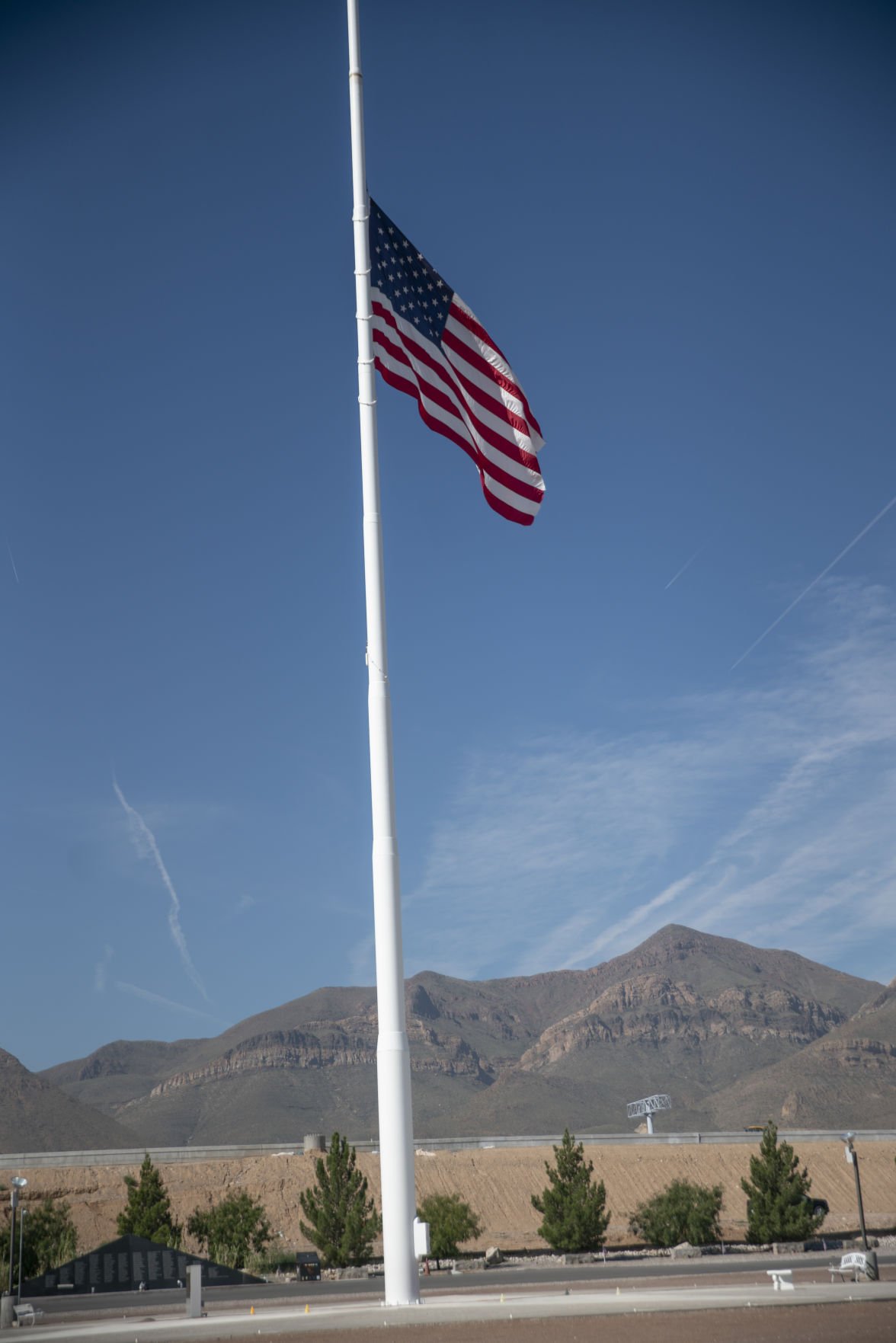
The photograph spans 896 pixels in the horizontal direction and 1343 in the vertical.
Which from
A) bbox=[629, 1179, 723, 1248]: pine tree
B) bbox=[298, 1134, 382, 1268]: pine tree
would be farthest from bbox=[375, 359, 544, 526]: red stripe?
bbox=[629, 1179, 723, 1248]: pine tree

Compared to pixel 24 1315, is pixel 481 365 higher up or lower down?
higher up

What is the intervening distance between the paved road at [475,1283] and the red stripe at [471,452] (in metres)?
18.0

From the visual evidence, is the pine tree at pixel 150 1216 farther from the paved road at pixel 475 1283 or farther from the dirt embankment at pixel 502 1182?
the dirt embankment at pixel 502 1182

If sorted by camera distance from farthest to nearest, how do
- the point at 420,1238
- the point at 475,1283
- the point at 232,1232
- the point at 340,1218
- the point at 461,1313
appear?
1. the point at 232,1232
2. the point at 340,1218
3. the point at 475,1283
4. the point at 420,1238
5. the point at 461,1313

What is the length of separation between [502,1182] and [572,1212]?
Answer: 84.2 feet

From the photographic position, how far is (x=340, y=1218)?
157ft

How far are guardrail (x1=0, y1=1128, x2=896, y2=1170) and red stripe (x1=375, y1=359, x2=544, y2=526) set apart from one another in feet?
199

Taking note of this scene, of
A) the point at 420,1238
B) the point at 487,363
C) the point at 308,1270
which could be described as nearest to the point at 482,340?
the point at 487,363

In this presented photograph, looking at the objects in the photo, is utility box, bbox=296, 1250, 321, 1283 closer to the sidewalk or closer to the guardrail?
the guardrail

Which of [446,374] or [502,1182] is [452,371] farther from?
[502,1182]

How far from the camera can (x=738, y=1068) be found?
196250 millimetres

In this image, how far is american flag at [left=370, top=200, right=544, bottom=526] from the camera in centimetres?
1834

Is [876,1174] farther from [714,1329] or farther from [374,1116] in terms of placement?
[374,1116]

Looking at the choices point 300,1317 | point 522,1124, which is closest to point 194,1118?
point 522,1124
